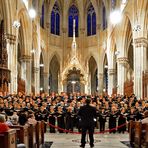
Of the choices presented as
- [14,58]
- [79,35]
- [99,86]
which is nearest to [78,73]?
[99,86]

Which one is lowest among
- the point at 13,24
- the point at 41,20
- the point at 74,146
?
the point at 74,146

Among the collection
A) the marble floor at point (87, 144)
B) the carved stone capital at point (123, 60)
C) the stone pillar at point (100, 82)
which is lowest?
the marble floor at point (87, 144)

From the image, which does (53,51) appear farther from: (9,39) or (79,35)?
(9,39)

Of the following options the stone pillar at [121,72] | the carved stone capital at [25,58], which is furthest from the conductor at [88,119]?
the carved stone capital at [25,58]

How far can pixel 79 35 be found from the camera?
4731 cm

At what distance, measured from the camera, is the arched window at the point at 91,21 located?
4706 cm

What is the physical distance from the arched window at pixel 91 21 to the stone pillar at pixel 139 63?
21.4 metres

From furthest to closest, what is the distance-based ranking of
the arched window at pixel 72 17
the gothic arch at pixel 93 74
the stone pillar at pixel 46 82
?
1. the arched window at pixel 72 17
2. the gothic arch at pixel 93 74
3. the stone pillar at pixel 46 82

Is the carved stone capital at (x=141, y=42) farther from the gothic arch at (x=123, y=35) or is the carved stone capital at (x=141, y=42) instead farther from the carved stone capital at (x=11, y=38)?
the carved stone capital at (x=11, y=38)

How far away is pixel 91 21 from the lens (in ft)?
155

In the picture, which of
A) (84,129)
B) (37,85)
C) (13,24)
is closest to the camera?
(84,129)

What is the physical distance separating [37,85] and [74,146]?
2875 cm

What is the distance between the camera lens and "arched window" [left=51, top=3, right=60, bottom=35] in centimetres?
4682

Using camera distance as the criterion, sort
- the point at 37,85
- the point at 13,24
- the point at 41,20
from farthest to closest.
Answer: the point at 41,20
the point at 37,85
the point at 13,24
